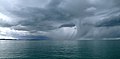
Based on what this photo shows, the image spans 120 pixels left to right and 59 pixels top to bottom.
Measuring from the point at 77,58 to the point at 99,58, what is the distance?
Answer: 11.0 meters

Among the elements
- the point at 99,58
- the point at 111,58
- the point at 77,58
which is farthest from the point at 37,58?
the point at 111,58

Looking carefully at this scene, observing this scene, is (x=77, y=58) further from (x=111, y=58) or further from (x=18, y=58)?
(x=18, y=58)

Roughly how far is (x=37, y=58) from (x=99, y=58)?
3154cm

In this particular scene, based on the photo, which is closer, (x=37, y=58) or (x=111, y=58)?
(x=111, y=58)

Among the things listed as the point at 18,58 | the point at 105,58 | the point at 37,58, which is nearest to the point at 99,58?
the point at 105,58

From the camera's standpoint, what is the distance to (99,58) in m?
72.8

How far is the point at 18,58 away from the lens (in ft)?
253

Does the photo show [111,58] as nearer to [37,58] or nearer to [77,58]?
[77,58]

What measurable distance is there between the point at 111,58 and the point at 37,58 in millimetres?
37283

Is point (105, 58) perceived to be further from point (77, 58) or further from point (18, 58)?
point (18, 58)

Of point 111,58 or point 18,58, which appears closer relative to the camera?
point 111,58

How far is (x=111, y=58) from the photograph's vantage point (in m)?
72.2

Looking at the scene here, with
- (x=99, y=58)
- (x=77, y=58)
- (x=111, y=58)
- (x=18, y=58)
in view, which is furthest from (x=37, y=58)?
(x=111, y=58)

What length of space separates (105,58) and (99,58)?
114 inches
